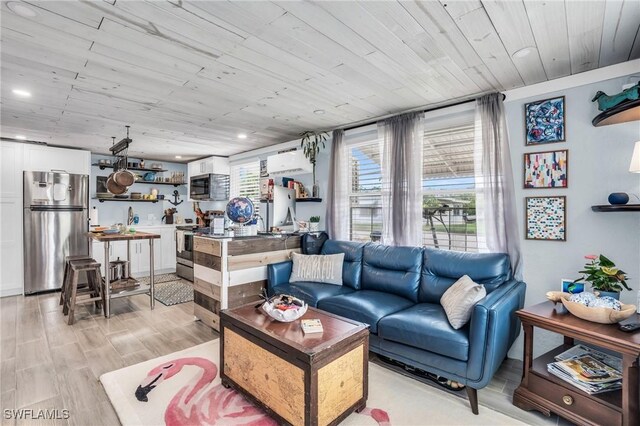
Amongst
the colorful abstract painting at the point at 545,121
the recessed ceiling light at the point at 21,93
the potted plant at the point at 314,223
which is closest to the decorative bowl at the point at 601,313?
the colorful abstract painting at the point at 545,121

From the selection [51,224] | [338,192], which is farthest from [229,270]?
[51,224]

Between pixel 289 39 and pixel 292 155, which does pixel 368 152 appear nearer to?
pixel 292 155

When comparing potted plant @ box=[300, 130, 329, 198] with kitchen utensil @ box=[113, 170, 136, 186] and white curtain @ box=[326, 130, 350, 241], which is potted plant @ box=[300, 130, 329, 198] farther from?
kitchen utensil @ box=[113, 170, 136, 186]

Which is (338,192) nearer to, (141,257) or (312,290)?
(312,290)

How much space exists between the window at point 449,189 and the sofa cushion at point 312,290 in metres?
1.08

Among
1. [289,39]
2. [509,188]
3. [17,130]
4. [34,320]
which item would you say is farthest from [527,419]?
[17,130]

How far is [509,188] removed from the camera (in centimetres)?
268

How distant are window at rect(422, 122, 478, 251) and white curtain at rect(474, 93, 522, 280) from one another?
0.19 m

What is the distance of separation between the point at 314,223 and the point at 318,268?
3.31 ft

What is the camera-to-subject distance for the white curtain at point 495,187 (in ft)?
8.75

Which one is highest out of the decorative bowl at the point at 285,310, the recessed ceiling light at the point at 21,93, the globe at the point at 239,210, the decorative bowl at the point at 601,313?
the recessed ceiling light at the point at 21,93

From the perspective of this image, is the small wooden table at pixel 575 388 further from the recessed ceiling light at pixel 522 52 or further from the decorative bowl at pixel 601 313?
the recessed ceiling light at pixel 522 52

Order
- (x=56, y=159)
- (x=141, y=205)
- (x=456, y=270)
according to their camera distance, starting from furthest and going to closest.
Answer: (x=141, y=205) < (x=56, y=159) < (x=456, y=270)

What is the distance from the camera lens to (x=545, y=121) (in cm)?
256
